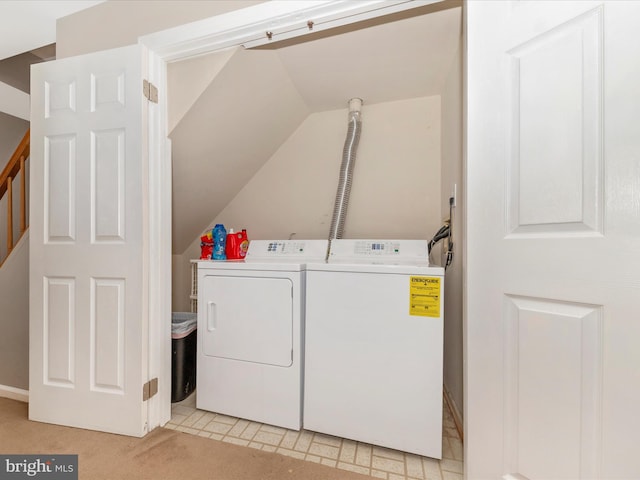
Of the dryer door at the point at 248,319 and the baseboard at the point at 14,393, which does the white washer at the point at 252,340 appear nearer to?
the dryer door at the point at 248,319

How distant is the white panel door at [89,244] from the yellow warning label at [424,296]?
Answer: 138 cm

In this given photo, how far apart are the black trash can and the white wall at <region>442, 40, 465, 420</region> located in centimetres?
172

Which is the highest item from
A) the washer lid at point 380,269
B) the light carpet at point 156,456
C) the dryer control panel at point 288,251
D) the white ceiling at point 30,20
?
the white ceiling at point 30,20

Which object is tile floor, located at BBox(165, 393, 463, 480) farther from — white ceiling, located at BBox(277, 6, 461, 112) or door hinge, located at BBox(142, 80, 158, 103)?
white ceiling, located at BBox(277, 6, 461, 112)

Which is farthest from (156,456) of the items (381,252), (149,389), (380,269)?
(381,252)

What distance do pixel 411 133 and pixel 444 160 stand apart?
0.38 metres

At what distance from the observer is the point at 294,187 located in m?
2.47

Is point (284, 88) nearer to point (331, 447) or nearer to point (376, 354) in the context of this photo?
point (376, 354)

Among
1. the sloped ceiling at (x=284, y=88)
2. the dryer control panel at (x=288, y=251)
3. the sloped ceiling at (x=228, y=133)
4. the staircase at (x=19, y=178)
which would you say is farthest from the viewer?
the staircase at (x=19, y=178)

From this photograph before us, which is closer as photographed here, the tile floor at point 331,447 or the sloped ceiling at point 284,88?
the tile floor at point 331,447

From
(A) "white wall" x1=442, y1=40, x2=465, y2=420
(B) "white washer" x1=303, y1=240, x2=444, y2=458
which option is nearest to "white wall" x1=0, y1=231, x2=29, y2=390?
(B) "white washer" x1=303, y1=240, x2=444, y2=458

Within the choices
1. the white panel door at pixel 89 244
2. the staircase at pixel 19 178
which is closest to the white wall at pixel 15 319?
the staircase at pixel 19 178

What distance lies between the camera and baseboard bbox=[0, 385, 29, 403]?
174cm

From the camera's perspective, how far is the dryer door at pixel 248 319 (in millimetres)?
1470
